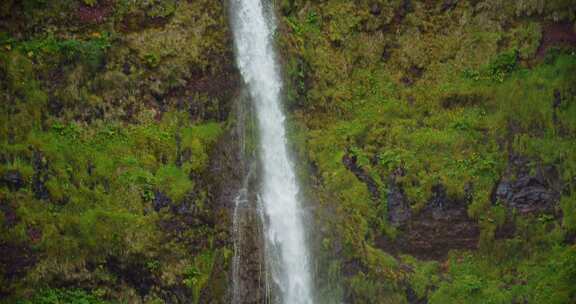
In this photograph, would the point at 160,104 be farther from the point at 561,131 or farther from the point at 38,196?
the point at 561,131

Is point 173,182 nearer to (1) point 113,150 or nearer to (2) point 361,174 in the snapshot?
(1) point 113,150

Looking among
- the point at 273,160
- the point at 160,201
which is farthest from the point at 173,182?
the point at 273,160

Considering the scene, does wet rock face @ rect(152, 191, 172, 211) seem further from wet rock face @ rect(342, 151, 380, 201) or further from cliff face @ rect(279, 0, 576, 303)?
wet rock face @ rect(342, 151, 380, 201)

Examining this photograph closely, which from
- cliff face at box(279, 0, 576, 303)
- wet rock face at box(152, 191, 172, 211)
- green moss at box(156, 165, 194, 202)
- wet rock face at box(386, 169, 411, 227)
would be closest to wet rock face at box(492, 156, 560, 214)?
cliff face at box(279, 0, 576, 303)

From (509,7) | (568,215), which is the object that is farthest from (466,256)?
(509,7)

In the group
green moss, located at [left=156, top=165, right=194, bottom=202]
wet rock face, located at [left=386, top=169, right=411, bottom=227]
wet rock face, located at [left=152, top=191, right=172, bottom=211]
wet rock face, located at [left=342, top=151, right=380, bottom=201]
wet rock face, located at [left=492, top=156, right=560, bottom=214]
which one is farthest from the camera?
wet rock face, located at [left=342, top=151, right=380, bottom=201]

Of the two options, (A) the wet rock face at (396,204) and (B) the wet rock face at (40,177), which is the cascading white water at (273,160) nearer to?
(A) the wet rock face at (396,204)
